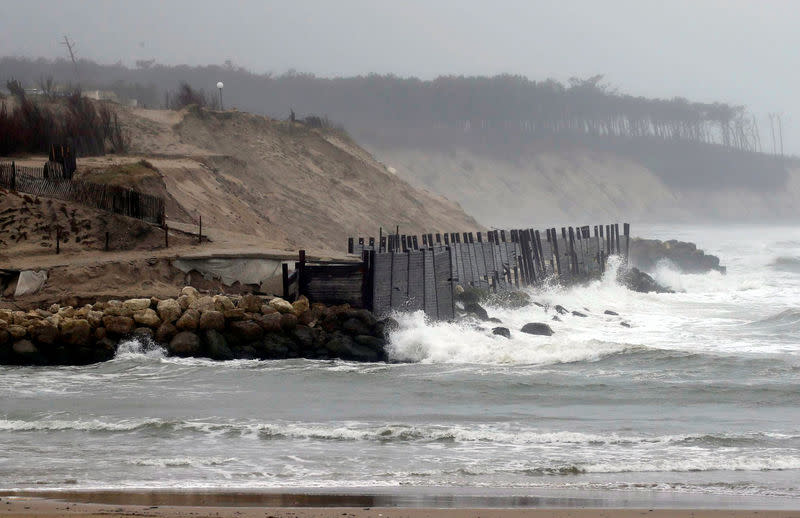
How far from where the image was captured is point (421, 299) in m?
22.6

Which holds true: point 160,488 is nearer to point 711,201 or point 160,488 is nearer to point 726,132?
point 711,201

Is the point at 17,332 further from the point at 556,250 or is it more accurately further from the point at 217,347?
the point at 556,250

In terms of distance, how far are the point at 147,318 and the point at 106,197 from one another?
6.33 meters

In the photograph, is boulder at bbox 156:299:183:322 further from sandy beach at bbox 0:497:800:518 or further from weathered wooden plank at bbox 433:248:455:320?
sandy beach at bbox 0:497:800:518

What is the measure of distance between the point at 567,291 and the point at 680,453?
2399 cm

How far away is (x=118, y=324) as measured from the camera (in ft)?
65.7

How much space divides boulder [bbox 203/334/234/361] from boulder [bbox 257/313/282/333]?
0.75 metres

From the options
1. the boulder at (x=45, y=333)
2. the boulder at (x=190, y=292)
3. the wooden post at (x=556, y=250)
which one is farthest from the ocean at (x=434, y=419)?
the wooden post at (x=556, y=250)

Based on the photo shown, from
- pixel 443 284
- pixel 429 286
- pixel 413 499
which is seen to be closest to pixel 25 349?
pixel 429 286

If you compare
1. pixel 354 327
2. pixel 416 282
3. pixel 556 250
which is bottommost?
pixel 354 327

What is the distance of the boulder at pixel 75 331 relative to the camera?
774 inches

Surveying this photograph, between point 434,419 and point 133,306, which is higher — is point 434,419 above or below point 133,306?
below

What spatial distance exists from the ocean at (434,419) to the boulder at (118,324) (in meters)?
0.40

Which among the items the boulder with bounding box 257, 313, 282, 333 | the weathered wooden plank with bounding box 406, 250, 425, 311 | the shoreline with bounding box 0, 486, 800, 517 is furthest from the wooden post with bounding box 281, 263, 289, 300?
the shoreline with bounding box 0, 486, 800, 517
